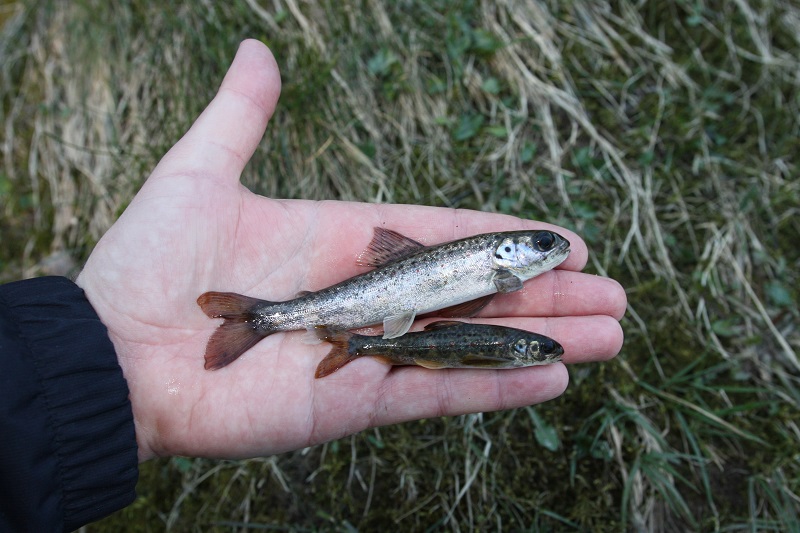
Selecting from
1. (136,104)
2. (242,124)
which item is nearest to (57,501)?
(242,124)

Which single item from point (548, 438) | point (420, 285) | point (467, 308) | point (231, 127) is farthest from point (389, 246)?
point (548, 438)

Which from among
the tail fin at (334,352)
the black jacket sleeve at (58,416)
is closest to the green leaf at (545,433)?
the tail fin at (334,352)

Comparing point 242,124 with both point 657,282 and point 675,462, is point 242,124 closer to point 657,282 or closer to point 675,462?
point 657,282

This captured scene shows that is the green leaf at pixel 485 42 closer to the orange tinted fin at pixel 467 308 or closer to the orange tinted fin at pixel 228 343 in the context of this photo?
the orange tinted fin at pixel 467 308

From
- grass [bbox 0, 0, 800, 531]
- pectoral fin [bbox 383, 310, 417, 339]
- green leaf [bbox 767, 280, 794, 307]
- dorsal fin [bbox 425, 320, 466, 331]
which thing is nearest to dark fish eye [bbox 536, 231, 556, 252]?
dorsal fin [bbox 425, 320, 466, 331]

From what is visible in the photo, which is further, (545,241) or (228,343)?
(545,241)

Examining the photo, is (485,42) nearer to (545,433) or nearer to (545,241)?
(545,241)
